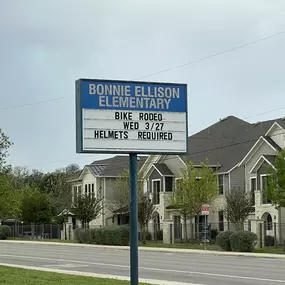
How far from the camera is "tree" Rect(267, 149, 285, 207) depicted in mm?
39750

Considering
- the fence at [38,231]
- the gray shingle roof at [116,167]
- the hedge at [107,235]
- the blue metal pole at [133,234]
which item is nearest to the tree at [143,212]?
the hedge at [107,235]

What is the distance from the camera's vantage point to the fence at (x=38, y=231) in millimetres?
74438

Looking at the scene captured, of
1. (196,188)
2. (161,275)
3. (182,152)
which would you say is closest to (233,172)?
(196,188)

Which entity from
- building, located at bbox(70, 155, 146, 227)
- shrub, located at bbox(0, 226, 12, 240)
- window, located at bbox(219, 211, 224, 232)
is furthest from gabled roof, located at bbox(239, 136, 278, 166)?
shrub, located at bbox(0, 226, 12, 240)

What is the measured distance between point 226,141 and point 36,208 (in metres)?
25.3

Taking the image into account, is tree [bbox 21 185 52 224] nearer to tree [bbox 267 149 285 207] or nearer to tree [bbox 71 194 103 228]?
tree [bbox 71 194 103 228]

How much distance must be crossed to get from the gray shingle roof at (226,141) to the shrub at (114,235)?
377 inches

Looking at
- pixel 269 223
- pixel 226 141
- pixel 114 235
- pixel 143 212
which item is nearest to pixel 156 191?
pixel 226 141

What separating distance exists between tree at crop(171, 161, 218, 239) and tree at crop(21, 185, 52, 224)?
24.9 meters

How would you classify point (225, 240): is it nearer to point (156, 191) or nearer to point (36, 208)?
point (156, 191)

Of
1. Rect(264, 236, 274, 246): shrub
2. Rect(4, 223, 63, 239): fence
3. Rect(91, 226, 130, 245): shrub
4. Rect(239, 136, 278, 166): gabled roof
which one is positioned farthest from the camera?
Rect(4, 223, 63, 239): fence

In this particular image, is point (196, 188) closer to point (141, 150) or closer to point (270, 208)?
point (270, 208)

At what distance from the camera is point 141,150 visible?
36.7 ft

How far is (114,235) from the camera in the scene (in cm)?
5444
